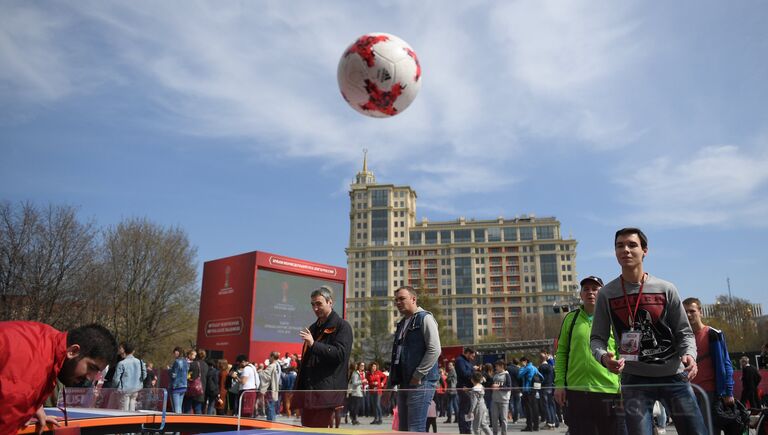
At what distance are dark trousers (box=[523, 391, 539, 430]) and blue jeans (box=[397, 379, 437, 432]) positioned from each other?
994 millimetres

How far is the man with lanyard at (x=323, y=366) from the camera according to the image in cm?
548

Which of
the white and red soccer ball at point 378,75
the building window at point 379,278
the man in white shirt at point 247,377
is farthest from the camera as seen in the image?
the building window at point 379,278

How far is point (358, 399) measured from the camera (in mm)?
5422

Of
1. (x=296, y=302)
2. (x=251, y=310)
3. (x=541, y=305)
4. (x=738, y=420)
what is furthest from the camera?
(x=541, y=305)

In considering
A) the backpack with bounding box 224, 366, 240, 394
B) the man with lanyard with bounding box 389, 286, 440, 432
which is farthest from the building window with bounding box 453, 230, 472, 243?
the man with lanyard with bounding box 389, 286, 440, 432

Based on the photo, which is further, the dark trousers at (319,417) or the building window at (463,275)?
the building window at (463,275)

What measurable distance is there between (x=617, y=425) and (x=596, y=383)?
1.42m

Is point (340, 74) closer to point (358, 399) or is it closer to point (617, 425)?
point (358, 399)

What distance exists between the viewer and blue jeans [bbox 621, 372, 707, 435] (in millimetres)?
3428

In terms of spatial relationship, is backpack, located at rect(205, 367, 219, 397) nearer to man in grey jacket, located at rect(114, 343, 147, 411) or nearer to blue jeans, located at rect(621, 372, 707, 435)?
man in grey jacket, located at rect(114, 343, 147, 411)

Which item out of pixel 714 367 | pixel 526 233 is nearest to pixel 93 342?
pixel 714 367

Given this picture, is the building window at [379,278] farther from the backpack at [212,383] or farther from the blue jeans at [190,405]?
the blue jeans at [190,405]

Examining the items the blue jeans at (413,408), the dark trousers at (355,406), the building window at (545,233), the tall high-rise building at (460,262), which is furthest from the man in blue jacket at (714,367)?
the building window at (545,233)

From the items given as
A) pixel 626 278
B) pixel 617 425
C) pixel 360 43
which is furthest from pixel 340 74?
pixel 617 425
